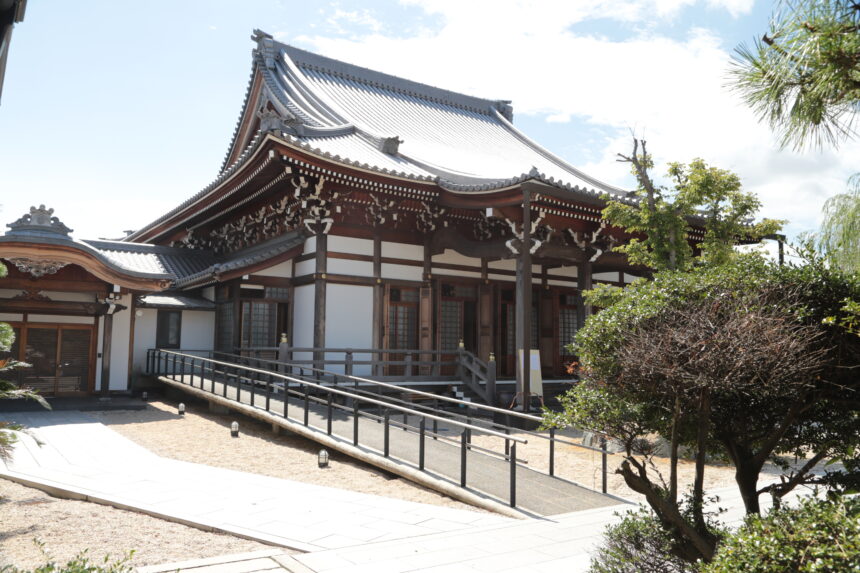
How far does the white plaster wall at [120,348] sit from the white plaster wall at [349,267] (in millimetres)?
5790

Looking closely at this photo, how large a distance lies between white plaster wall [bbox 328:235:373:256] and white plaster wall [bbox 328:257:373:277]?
9.4 inches

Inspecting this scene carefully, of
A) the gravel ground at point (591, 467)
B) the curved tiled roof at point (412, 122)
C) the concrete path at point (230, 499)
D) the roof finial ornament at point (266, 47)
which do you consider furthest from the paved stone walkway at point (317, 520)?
the roof finial ornament at point (266, 47)

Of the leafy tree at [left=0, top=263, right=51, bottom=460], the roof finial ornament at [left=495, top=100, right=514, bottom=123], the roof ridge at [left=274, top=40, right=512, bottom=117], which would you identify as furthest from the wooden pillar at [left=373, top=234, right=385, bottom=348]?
the roof finial ornament at [left=495, top=100, right=514, bottom=123]

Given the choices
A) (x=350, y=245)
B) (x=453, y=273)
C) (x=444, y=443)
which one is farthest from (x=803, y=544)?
(x=453, y=273)

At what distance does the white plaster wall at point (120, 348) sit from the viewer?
53.2 ft

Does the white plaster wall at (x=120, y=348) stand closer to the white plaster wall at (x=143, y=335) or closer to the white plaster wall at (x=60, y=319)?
the white plaster wall at (x=60, y=319)

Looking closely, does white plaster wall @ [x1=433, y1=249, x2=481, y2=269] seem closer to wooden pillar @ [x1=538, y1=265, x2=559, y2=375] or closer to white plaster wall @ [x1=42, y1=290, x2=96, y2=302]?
wooden pillar @ [x1=538, y1=265, x2=559, y2=375]

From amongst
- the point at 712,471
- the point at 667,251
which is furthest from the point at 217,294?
the point at 712,471

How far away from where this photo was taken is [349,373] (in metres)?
13.3

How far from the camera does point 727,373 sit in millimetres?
3918

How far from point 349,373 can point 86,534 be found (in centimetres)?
749

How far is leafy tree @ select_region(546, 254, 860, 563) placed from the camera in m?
3.99

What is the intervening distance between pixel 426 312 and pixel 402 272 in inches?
47.2

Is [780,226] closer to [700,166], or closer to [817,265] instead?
[700,166]
